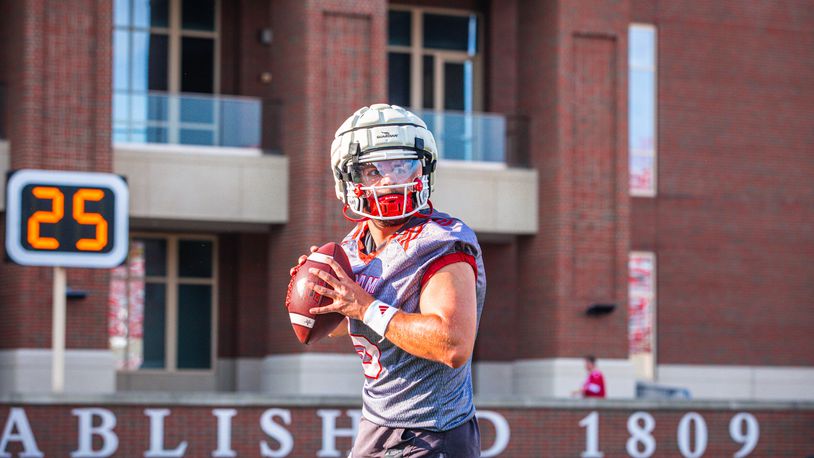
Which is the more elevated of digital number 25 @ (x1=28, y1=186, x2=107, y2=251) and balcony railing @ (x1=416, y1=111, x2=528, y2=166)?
balcony railing @ (x1=416, y1=111, x2=528, y2=166)

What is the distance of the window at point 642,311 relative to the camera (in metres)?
29.6

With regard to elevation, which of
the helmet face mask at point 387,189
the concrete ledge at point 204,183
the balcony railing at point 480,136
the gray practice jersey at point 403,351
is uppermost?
the balcony railing at point 480,136

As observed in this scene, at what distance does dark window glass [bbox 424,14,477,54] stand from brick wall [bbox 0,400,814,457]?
12987mm

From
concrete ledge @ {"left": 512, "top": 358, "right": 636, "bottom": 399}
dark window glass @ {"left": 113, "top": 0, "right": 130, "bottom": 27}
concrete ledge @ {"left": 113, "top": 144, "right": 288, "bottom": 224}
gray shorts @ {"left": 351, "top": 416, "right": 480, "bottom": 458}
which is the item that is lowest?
concrete ledge @ {"left": 512, "top": 358, "right": 636, "bottom": 399}

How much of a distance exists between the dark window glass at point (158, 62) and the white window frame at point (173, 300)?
292cm

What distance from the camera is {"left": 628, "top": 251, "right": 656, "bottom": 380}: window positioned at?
2964 cm

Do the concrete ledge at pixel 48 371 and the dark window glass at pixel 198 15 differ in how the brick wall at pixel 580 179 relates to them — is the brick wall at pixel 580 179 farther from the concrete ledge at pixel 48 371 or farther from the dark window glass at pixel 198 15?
the concrete ledge at pixel 48 371

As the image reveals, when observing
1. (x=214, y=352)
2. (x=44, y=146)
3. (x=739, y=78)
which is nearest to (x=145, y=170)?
(x=44, y=146)

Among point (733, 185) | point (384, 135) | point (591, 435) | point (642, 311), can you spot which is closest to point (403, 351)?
point (384, 135)

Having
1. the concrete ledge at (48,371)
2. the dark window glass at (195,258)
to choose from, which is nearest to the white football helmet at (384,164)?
the concrete ledge at (48,371)

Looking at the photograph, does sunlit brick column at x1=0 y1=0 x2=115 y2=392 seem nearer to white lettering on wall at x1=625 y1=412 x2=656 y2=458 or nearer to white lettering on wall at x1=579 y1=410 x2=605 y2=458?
white lettering on wall at x1=579 y1=410 x2=605 y2=458

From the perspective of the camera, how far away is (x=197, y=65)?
89.9ft

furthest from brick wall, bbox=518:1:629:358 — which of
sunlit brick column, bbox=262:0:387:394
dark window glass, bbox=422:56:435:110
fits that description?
sunlit brick column, bbox=262:0:387:394

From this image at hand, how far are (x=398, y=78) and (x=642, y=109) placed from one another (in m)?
5.46
